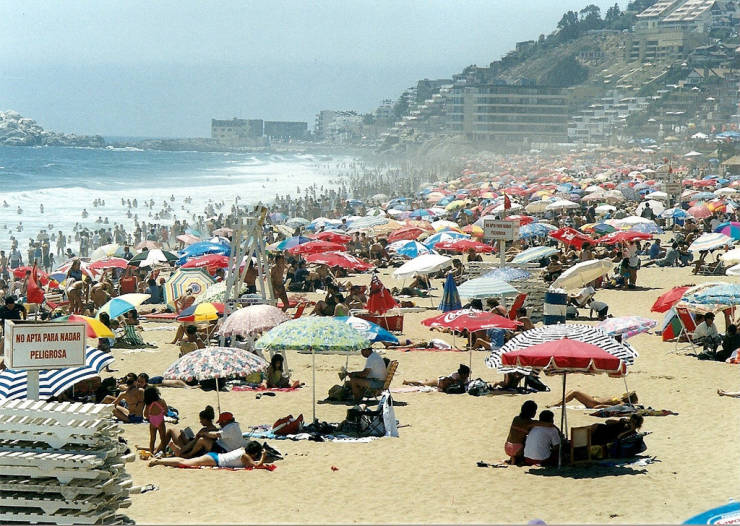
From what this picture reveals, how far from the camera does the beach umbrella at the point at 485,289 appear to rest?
16.1 meters

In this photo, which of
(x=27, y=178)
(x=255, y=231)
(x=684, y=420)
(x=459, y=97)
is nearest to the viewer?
(x=684, y=420)

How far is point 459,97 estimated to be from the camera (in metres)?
150

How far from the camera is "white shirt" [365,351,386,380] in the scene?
1248 cm

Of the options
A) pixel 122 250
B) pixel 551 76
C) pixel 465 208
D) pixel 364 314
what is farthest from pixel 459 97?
pixel 364 314

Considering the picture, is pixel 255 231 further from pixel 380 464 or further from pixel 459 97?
pixel 459 97

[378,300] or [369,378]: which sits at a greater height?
[378,300]

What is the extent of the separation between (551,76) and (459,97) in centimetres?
4975

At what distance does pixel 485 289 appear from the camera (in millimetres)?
16219

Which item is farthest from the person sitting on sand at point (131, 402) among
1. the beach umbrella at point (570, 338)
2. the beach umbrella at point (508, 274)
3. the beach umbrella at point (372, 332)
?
→ the beach umbrella at point (508, 274)

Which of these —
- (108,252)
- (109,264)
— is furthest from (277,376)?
(108,252)

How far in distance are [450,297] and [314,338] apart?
5.97 meters

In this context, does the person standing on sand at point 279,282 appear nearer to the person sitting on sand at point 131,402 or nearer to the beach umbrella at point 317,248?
the beach umbrella at point 317,248

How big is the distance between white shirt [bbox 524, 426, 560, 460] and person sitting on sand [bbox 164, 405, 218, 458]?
276cm

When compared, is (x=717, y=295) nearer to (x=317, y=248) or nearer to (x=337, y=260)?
(x=337, y=260)
